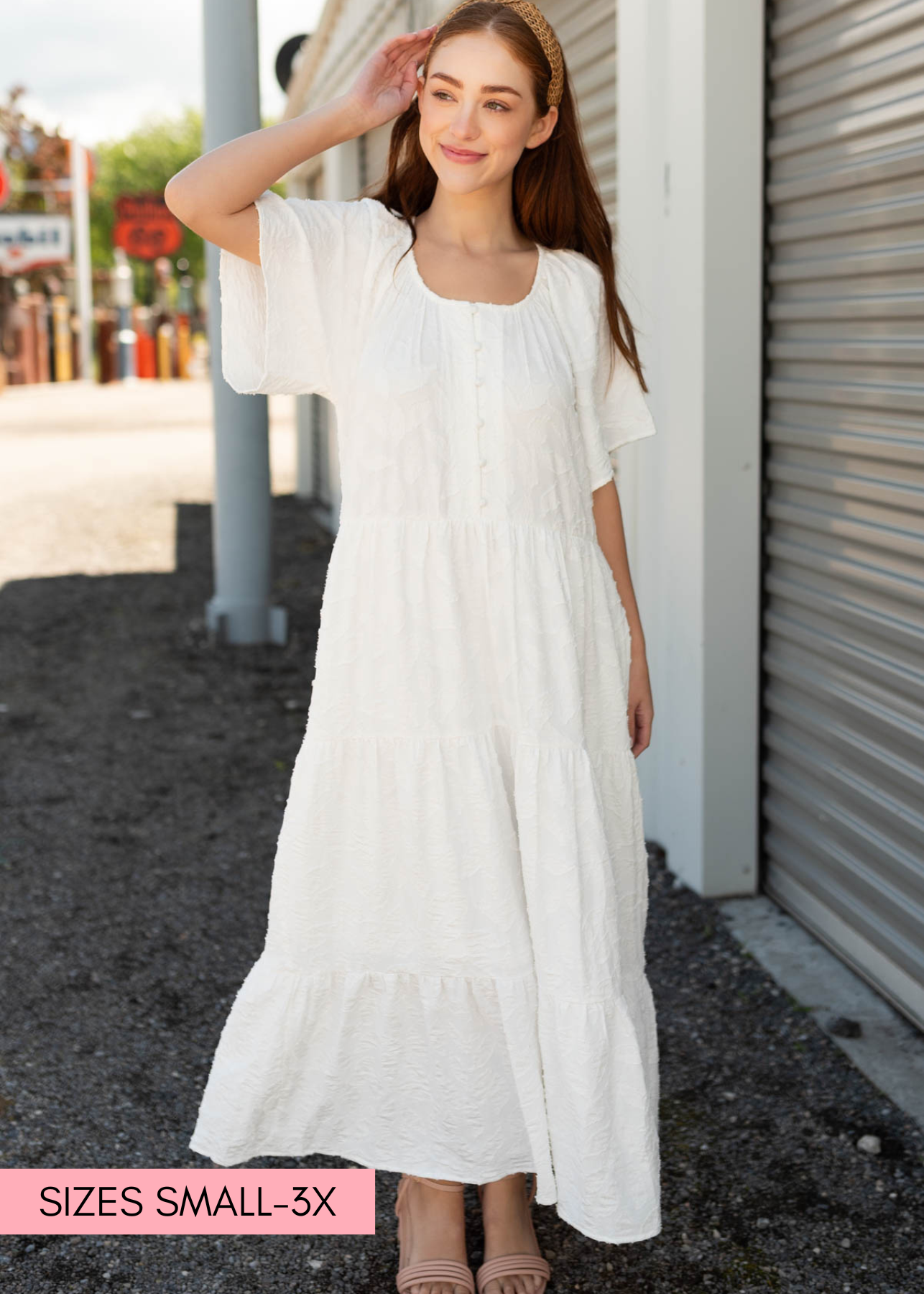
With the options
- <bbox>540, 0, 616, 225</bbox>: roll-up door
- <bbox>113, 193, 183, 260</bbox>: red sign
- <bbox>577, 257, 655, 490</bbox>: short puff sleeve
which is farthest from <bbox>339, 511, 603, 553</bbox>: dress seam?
<bbox>113, 193, 183, 260</bbox>: red sign

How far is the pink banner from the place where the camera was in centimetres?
274

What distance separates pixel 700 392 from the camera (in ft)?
12.9

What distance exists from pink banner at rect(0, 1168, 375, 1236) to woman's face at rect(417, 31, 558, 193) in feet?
5.80

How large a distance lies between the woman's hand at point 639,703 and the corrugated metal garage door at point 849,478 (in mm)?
988

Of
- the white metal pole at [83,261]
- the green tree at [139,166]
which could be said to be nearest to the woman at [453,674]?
the white metal pole at [83,261]

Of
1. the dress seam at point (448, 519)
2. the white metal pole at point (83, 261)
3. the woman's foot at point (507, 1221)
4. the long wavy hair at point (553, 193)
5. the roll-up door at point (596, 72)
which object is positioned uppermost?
the white metal pole at point (83, 261)

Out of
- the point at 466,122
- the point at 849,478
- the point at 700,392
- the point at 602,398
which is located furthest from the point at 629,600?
the point at 700,392

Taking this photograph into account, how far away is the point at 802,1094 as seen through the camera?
127 inches

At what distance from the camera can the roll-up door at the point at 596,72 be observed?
15.3ft

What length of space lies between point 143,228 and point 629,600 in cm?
4935

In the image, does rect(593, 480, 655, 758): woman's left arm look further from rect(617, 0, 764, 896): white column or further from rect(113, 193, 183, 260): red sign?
rect(113, 193, 183, 260): red sign

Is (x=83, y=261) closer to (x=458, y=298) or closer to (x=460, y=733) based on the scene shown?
(x=458, y=298)

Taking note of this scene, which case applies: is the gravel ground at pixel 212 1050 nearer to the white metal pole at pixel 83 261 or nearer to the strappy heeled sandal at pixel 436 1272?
the strappy heeled sandal at pixel 436 1272

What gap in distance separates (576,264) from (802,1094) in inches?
74.3
